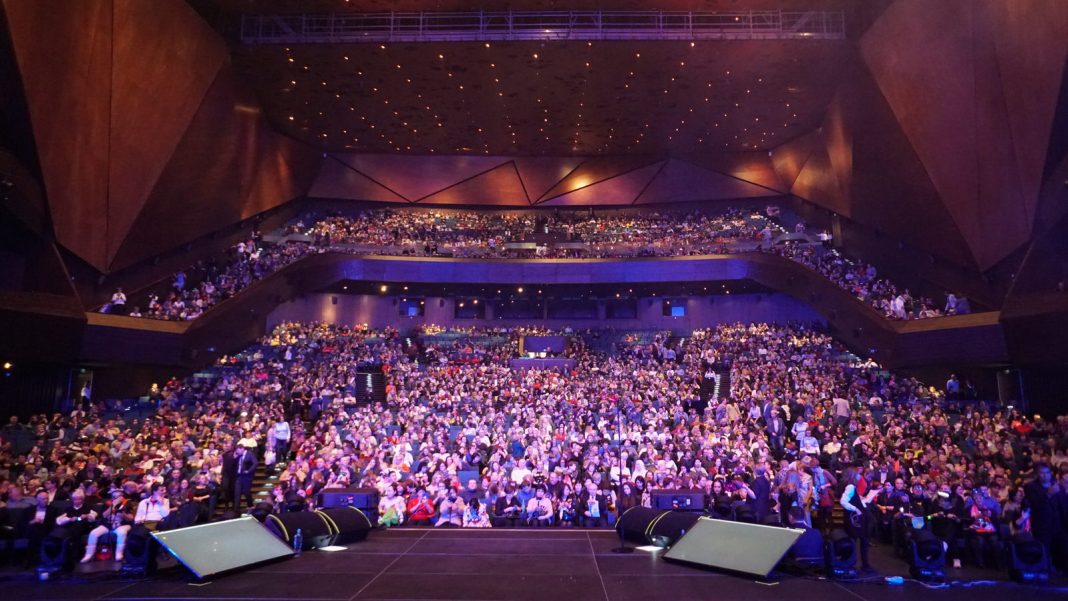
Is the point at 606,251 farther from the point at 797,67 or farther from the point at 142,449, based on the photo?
the point at 142,449

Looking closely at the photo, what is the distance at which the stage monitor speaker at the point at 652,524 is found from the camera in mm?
7832

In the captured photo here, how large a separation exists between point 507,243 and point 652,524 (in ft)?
67.2

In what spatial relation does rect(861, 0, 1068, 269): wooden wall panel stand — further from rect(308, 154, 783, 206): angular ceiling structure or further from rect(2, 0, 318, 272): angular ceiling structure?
rect(2, 0, 318, 272): angular ceiling structure

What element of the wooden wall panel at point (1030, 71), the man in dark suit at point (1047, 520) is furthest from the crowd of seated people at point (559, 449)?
the wooden wall panel at point (1030, 71)

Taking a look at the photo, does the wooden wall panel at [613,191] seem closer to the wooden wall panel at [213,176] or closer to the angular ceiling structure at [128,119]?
the wooden wall panel at [213,176]

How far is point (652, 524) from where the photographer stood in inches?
317

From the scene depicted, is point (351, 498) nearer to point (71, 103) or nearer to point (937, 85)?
point (71, 103)

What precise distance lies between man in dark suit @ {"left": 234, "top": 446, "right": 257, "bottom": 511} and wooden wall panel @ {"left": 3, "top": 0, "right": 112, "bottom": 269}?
28.4 ft

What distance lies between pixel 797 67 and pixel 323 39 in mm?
14010

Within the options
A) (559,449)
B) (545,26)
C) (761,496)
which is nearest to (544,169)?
(545,26)

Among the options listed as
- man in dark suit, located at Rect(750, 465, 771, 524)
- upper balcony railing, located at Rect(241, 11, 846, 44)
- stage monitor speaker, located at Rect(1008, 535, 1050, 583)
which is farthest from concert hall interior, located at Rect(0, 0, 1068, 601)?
Result: man in dark suit, located at Rect(750, 465, 771, 524)

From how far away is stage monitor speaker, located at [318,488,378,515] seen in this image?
9.33 metres

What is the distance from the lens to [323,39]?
59.3ft

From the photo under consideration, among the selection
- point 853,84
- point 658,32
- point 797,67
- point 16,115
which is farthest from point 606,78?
point 16,115
